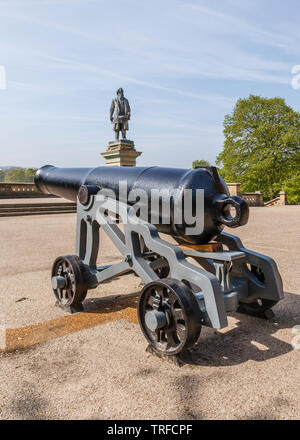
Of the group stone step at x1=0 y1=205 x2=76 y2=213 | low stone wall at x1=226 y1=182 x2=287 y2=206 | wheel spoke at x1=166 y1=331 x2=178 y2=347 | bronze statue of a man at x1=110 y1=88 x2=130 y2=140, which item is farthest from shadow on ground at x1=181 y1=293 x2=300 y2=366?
bronze statue of a man at x1=110 y1=88 x2=130 y2=140

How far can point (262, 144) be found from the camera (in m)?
34.1

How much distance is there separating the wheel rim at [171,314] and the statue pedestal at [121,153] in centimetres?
2038

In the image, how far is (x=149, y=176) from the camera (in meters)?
3.57

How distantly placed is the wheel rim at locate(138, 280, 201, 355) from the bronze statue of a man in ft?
71.9

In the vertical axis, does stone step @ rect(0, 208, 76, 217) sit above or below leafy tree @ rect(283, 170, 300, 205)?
below

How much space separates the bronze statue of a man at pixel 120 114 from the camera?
939 inches

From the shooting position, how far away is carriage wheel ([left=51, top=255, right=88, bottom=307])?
379 centimetres

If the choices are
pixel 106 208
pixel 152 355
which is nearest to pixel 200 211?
pixel 106 208

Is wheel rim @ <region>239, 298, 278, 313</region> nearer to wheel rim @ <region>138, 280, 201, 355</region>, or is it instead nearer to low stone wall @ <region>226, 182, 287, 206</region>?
wheel rim @ <region>138, 280, 201, 355</region>

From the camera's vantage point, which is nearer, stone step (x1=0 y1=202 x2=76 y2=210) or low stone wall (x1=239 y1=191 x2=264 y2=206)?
stone step (x1=0 y1=202 x2=76 y2=210)

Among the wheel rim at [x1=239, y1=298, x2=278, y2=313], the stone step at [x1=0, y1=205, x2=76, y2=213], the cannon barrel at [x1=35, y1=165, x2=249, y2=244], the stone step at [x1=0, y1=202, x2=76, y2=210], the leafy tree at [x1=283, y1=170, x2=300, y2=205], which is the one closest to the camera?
the cannon barrel at [x1=35, y1=165, x2=249, y2=244]

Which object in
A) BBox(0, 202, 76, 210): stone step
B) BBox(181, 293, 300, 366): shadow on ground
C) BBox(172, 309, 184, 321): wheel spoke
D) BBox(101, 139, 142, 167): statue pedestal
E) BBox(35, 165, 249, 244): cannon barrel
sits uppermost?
BBox(101, 139, 142, 167): statue pedestal
